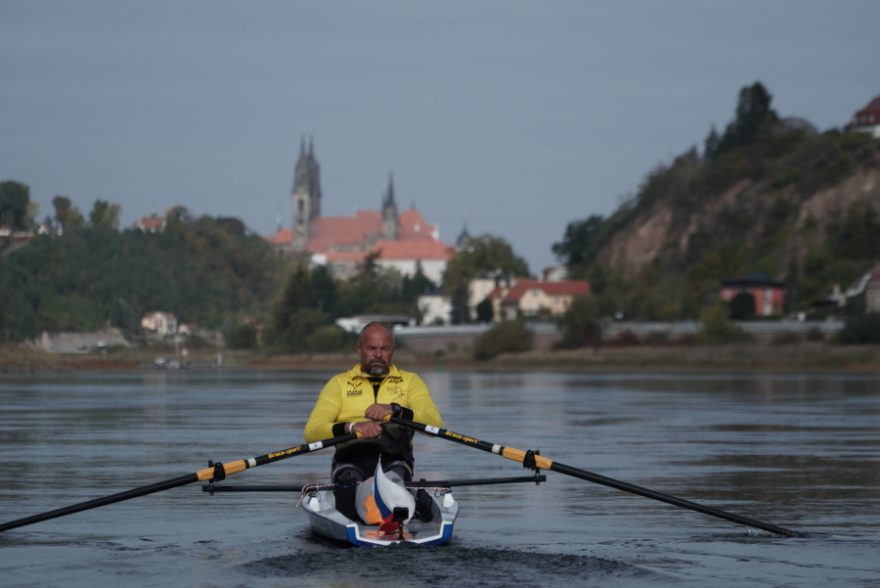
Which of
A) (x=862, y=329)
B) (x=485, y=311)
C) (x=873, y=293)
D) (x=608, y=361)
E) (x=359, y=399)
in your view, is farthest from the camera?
(x=485, y=311)

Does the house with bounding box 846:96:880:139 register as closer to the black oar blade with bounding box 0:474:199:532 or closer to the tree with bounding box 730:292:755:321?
the tree with bounding box 730:292:755:321

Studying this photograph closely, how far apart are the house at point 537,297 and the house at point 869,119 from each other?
129 feet

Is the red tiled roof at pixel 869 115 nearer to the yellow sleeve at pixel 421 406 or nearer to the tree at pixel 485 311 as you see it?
the tree at pixel 485 311

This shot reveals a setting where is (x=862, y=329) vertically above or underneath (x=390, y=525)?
above

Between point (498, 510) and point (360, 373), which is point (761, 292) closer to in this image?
point (498, 510)

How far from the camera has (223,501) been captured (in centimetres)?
2088

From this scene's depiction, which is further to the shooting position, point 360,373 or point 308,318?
point 308,318

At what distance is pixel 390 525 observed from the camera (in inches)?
593

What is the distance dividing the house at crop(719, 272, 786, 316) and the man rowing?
128m

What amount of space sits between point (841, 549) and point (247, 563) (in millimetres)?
5775

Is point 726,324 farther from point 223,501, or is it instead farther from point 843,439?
point 223,501

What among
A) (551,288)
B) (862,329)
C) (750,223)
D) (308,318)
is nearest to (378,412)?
(862,329)

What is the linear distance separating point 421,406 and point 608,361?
11605 cm

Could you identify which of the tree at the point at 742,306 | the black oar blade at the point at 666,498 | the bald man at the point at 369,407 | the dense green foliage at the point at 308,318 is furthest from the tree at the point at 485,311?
the bald man at the point at 369,407
